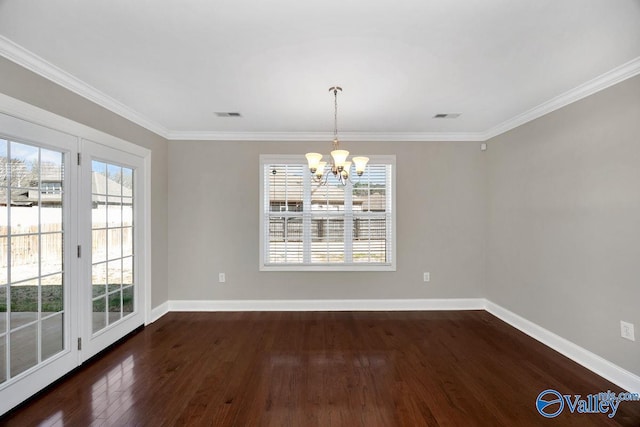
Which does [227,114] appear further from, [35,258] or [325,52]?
[35,258]

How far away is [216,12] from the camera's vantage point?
1.64m

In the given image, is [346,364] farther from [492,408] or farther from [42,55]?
[42,55]

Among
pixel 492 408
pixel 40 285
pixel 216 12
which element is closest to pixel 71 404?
pixel 40 285

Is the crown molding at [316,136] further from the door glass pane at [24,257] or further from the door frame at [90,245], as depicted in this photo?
the door glass pane at [24,257]

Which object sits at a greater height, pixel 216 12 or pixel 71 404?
pixel 216 12

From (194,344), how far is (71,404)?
1.07 m

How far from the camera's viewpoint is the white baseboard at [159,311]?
12.1 feet

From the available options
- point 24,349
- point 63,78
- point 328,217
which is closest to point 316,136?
point 328,217

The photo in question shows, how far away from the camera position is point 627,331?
2270 millimetres

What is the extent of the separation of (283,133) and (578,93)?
10.6 feet

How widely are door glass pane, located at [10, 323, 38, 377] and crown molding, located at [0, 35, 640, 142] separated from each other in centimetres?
195

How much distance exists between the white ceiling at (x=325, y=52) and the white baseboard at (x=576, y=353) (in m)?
2.37

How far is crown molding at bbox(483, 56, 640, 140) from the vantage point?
2.23m

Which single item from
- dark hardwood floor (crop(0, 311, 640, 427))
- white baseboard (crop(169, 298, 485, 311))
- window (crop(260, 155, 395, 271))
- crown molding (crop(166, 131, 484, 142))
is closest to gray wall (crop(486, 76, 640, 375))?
dark hardwood floor (crop(0, 311, 640, 427))
